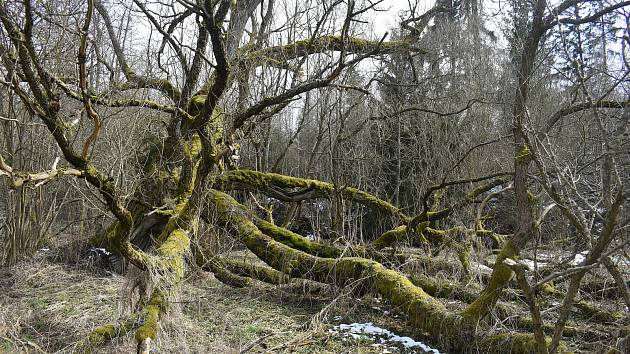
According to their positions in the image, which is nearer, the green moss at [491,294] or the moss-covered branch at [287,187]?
the green moss at [491,294]

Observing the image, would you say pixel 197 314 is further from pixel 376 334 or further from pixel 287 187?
pixel 287 187

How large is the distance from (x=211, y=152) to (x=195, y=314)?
1845 mm

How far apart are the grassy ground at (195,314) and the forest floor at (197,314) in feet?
0.03

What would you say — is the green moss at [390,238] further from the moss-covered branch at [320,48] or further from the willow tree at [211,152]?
the moss-covered branch at [320,48]

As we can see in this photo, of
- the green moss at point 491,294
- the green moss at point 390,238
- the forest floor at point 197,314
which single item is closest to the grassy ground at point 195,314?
the forest floor at point 197,314

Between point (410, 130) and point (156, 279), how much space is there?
33.6ft

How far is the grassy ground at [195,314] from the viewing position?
4.26 meters

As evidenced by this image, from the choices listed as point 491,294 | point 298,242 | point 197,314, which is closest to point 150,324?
point 197,314

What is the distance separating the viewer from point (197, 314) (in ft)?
17.7

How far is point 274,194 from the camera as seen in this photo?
7.67m

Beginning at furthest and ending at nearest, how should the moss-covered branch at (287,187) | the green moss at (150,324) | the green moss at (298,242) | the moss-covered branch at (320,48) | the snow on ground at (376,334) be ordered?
1. the moss-covered branch at (320,48)
2. the moss-covered branch at (287,187)
3. the green moss at (298,242)
4. the snow on ground at (376,334)
5. the green moss at (150,324)

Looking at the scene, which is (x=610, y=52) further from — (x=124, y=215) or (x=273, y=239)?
(x=124, y=215)

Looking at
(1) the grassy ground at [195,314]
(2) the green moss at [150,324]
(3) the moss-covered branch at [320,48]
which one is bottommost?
(1) the grassy ground at [195,314]

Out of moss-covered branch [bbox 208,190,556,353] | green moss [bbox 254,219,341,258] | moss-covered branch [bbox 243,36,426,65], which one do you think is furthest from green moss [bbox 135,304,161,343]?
moss-covered branch [bbox 243,36,426,65]
